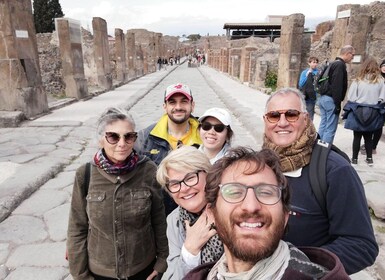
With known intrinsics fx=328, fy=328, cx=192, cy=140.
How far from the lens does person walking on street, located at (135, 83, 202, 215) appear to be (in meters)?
2.39

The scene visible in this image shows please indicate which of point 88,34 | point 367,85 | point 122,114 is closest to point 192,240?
point 122,114

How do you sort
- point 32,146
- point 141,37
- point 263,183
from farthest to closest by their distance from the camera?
point 141,37, point 32,146, point 263,183

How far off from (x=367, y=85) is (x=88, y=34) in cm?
1852

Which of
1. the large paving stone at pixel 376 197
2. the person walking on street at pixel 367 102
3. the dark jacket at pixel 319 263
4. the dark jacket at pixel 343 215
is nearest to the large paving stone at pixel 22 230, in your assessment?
the dark jacket at pixel 319 263

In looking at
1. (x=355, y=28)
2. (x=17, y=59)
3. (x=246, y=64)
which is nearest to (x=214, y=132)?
(x=355, y=28)

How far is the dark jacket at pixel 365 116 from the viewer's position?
4609 millimetres

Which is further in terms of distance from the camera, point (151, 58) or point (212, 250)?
point (151, 58)

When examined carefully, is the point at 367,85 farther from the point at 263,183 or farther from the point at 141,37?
the point at 141,37

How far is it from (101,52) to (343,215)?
593 inches

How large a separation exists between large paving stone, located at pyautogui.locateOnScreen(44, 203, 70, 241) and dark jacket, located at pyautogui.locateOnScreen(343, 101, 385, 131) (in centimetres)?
400

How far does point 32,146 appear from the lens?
5.60 metres

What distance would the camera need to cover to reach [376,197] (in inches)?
127

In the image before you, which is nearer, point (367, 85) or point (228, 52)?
point (367, 85)

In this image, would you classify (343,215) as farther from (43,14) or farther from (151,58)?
(43,14)
